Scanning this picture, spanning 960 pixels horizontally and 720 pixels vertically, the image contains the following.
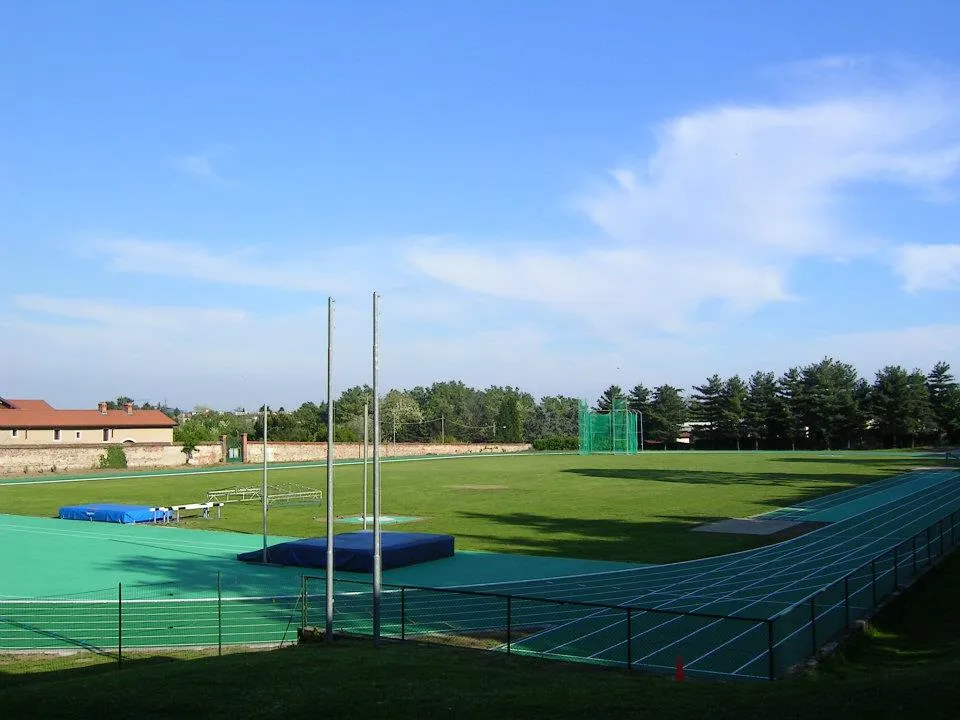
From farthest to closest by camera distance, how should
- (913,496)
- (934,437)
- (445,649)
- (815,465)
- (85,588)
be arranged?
(934,437), (815,465), (913,496), (85,588), (445,649)

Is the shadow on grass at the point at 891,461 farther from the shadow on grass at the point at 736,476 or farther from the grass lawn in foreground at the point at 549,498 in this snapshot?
the shadow on grass at the point at 736,476

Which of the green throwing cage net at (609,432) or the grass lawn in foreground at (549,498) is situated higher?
the green throwing cage net at (609,432)

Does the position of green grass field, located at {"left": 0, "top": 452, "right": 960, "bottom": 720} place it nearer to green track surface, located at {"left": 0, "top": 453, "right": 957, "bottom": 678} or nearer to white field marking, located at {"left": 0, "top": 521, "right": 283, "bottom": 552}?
green track surface, located at {"left": 0, "top": 453, "right": 957, "bottom": 678}

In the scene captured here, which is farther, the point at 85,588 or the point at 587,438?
the point at 587,438

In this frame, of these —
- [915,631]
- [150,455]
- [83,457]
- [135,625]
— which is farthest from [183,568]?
[150,455]

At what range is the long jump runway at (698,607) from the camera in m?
14.7

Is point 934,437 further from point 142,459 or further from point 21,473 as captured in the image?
point 21,473

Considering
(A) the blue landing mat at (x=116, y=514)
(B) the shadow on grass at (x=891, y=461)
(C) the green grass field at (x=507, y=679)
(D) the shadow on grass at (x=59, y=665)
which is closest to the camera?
(C) the green grass field at (x=507, y=679)

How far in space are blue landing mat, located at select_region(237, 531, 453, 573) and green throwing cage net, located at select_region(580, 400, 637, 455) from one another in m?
74.4

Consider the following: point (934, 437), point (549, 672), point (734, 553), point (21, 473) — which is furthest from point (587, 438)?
point (549, 672)

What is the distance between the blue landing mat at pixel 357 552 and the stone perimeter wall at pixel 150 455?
29859 mm

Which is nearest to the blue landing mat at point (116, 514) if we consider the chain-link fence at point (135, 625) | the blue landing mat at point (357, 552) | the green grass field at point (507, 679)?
the green grass field at point (507, 679)

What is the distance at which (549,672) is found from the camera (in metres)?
12.8

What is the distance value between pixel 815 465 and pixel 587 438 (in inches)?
1308
